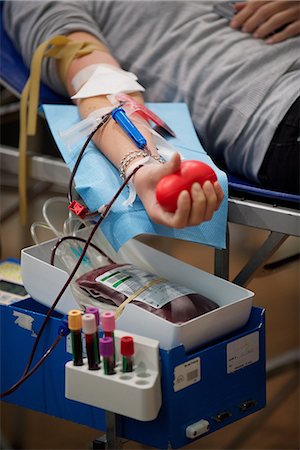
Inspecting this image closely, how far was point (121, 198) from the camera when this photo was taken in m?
1.31

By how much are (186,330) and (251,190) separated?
0.34 meters

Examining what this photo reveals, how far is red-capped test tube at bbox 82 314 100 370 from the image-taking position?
1.10m

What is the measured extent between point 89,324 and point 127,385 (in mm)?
91

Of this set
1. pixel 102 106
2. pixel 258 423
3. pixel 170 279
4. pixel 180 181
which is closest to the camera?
pixel 180 181

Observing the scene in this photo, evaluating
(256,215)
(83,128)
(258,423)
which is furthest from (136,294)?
(258,423)

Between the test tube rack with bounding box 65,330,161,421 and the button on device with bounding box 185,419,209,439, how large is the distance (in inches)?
2.8

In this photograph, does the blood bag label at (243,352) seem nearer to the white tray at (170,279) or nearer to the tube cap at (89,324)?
the white tray at (170,279)

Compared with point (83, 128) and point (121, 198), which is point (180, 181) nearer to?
point (121, 198)

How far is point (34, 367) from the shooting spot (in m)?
A: 1.29

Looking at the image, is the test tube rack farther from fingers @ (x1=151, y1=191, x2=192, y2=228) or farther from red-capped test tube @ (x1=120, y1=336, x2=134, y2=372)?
fingers @ (x1=151, y1=191, x2=192, y2=228)

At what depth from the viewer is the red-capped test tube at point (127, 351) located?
3.63 ft

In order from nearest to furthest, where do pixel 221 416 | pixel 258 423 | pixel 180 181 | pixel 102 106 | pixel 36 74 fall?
1. pixel 180 181
2. pixel 221 416
3. pixel 102 106
4. pixel 36 74
5. pixel 258 423

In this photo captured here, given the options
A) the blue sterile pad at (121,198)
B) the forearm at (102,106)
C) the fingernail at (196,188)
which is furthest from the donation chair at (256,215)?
the fingernail at (196,188)

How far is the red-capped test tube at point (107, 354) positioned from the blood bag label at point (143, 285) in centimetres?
13
